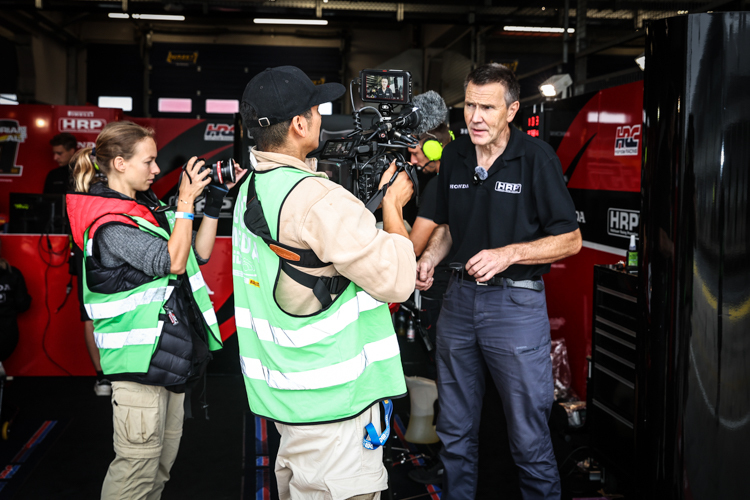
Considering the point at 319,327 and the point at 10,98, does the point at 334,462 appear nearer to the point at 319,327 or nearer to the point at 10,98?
the point at 319,327

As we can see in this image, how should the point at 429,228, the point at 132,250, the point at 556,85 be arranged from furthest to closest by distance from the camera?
the point at 556,85 < the point at 429,228 < the point at 132,250

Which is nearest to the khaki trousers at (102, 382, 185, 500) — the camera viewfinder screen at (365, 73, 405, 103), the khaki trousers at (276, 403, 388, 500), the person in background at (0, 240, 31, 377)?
the khaki trousers at (276, 403, 388, 500)

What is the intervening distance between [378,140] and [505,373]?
0.91m

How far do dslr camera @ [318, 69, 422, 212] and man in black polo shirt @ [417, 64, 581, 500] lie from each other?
34 cm

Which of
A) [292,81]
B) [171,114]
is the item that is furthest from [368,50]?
Answer: [292,81]

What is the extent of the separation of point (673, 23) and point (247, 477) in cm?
260

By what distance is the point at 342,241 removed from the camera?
136cm

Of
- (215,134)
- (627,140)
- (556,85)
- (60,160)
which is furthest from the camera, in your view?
(215,134)

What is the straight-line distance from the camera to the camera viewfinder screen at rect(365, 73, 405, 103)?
6.45ft

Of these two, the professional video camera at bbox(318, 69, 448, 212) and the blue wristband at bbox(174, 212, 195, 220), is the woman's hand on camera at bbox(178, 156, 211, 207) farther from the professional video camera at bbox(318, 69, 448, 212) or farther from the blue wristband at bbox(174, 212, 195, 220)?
the professional video camera at bbox(318, 69, 448, 212)

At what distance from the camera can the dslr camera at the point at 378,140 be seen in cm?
182

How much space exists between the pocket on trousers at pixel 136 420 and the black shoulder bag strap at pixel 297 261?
2.90 ft

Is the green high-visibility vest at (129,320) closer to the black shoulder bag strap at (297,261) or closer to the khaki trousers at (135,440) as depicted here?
the khaki trousers at (135,440)

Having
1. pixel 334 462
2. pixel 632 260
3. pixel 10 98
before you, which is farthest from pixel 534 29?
pixel 10 98
